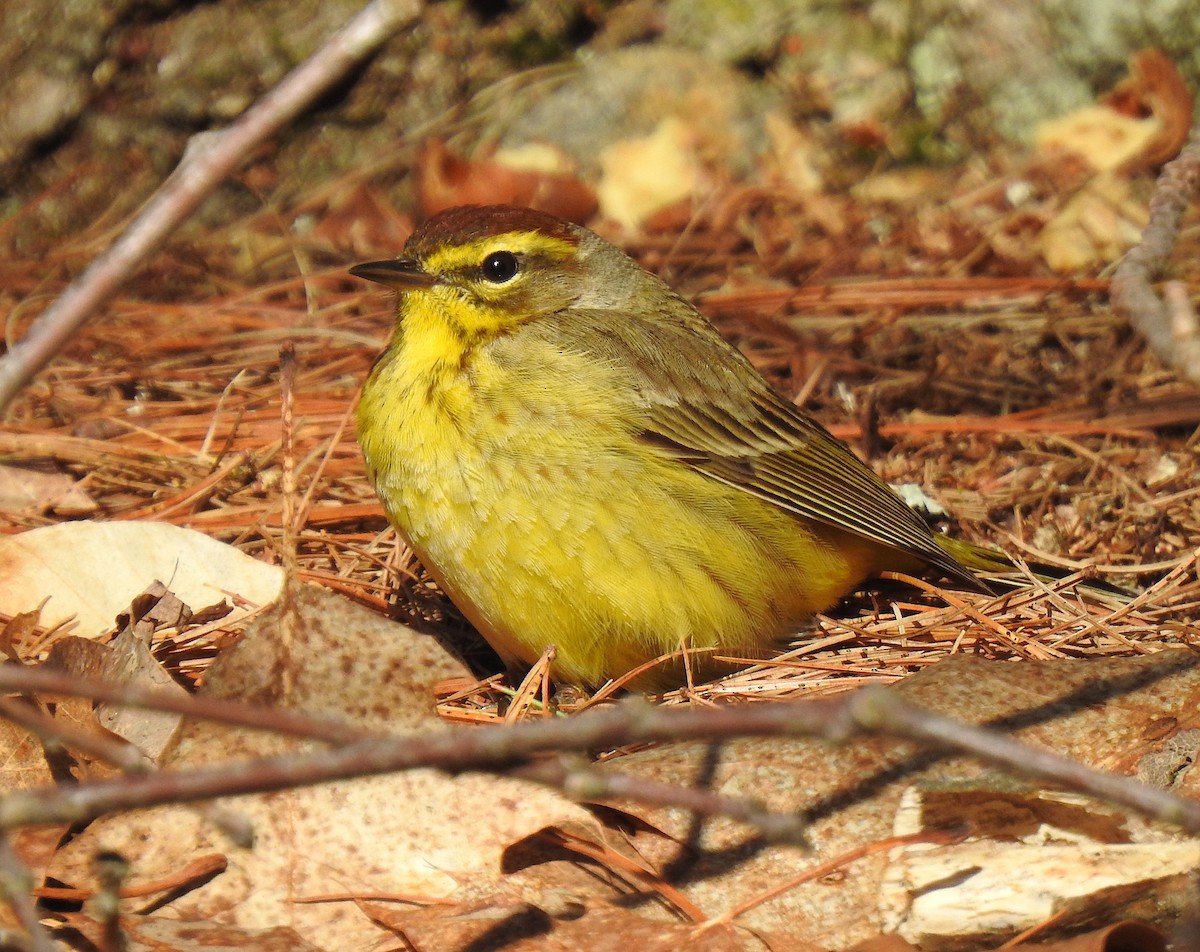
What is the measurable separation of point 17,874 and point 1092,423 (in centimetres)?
457

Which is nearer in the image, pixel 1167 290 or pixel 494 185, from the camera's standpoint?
pixel 1167 290

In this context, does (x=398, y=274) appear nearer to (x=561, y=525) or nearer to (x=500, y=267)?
(x=500, y=267)

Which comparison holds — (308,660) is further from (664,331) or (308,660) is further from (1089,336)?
(1089,336)

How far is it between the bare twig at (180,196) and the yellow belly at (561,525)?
2050mm

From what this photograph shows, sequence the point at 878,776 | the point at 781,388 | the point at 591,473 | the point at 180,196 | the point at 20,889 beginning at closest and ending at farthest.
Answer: the point at 180,196 → the point at 20,889 → the point at 878,776 → the point at 591,473 → the point at 781,388

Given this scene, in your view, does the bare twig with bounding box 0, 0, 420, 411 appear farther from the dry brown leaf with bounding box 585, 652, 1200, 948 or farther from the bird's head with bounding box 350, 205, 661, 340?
the bird's head with bounding box 350, 205, 661, 340

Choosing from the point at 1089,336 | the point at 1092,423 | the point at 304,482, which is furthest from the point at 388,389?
the point at 1089,336

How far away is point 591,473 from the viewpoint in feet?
13.1

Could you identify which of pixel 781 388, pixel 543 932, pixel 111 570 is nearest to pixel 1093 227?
pixel 781 388

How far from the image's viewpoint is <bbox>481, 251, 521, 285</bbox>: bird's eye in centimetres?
442

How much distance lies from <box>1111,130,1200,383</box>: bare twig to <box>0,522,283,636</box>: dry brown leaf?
271 centimetres

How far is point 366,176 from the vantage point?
7.30m

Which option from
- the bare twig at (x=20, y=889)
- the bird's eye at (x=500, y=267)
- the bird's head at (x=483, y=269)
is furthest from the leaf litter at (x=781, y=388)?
the bird's eye at (x=500, y=267)

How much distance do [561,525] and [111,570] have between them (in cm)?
147
